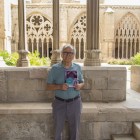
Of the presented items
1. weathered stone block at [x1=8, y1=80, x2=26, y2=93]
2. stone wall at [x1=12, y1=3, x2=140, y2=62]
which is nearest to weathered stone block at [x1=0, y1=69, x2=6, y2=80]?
weathered stone block at [x1=8, y1=80, x2=26, y2=93]

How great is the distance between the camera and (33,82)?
9.43ft

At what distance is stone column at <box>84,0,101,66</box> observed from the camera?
10.2 ft

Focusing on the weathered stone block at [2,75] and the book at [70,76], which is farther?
the weathered stone block at [2,75]

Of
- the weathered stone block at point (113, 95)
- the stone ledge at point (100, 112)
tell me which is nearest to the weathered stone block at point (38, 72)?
the stone ledge at point (100, 112)

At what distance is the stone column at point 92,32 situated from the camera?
310 centimetres

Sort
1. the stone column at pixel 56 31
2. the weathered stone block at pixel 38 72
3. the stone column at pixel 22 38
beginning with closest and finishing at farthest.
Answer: the weathered stone block at pixel 38 72, the stone column at pixel 56 31, the stone column at pixel 22 38

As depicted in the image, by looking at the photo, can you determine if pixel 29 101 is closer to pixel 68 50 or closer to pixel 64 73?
pixel 64 73

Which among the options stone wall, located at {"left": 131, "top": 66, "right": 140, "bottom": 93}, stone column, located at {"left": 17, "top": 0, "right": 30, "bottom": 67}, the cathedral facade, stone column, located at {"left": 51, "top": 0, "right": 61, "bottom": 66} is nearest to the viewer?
stone column, located at {"left": 51, "top": 0, "right": 61, "bottom": 66}

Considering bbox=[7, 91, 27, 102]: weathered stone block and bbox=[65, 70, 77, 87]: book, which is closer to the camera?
bbox=[65, 70, 77, 87]: book

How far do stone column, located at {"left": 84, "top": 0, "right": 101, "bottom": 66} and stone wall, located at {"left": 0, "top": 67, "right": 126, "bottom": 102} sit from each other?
0.98 ft

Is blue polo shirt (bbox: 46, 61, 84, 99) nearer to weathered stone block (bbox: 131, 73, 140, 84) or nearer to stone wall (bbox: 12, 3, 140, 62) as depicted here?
weathered stone block (bbox: 131, 73, 140, 84)

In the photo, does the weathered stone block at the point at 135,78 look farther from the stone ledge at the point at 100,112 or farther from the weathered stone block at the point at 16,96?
the weathered stone block at the point at 16,96

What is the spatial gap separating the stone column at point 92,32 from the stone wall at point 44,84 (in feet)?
0.98

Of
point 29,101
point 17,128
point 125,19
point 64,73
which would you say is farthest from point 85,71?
point 125,19
